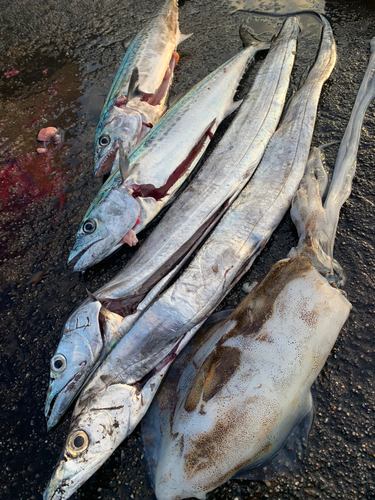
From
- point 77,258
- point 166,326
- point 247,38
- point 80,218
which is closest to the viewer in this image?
point 166,326

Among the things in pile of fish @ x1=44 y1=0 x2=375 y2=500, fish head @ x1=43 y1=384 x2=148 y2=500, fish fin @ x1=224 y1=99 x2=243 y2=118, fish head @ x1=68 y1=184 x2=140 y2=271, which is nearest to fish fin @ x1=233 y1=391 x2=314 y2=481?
pile of fish @ x1=44 y1=0 x2=375 y2=500

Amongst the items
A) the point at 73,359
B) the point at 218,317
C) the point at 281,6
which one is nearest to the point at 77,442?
the point at 73,359

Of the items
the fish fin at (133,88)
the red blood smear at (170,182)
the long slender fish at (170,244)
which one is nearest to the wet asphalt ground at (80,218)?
the long slender fish at (170,244)

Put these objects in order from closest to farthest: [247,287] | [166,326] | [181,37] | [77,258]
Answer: [166,326] → [247,287] → [77,258] → [181,37]

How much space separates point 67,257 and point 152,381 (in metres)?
1.62

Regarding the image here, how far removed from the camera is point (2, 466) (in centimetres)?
249

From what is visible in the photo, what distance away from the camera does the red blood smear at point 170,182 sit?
3.45 metres

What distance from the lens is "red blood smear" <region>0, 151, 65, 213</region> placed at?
405cm

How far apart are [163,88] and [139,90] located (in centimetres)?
44

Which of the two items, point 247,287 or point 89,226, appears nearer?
point 247,287

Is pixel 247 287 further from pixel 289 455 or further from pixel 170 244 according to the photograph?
pixel 289 455

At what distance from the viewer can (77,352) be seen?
2617mm

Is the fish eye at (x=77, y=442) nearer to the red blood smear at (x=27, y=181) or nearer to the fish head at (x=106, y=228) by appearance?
the fish head at (x=106, y=228)

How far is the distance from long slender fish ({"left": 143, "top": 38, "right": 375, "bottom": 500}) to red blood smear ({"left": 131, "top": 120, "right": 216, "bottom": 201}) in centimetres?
147
